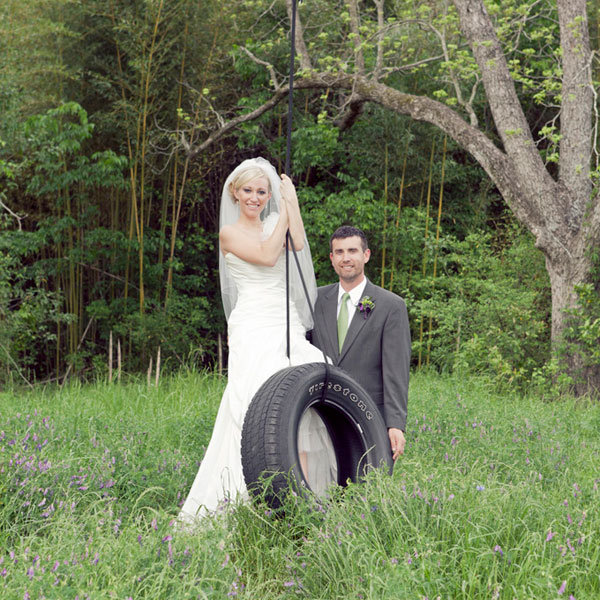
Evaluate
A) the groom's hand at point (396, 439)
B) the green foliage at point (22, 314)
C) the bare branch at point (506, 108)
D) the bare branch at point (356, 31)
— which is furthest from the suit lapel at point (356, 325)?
the bare branch at point (356, 31)

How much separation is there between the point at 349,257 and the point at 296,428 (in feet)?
2.45

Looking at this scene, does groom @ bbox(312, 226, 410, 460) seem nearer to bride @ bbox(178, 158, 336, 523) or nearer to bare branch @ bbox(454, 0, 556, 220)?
bride @ bbox(178, 158, 336, 523)

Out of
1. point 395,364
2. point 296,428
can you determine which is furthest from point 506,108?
point 296,428

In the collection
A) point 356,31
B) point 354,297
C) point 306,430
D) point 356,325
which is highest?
point 356,31

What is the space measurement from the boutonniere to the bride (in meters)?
0.29

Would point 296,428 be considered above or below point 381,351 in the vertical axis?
below

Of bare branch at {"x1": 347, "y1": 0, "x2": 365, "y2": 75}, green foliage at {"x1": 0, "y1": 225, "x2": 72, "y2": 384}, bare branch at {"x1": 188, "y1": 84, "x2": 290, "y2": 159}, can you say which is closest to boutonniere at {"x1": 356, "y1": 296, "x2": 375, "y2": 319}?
green foliage at {"x1": 0, "y1": 225, "x2": 72, "y2": 384}

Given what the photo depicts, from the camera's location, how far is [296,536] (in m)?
2.94

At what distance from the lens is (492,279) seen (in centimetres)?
892

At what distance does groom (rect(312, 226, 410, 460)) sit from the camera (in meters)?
3.18

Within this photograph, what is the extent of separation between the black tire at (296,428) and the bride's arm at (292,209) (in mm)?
641

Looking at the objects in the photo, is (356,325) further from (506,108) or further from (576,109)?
(576,109)

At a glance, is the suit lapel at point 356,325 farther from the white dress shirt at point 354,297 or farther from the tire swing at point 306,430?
the tire swing at point 306,430

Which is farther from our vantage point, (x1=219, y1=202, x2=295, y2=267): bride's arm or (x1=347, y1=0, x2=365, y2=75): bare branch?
(x1=347, y1=0, x2=365, y2=75): bare branch
